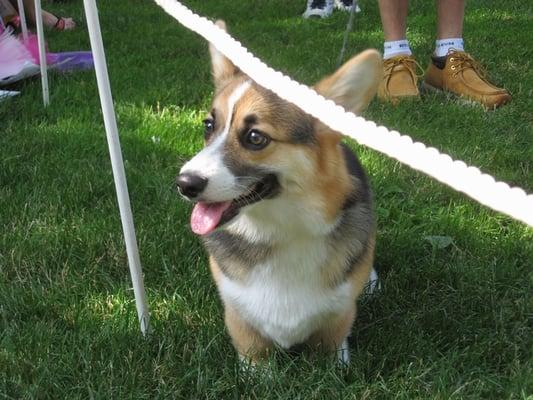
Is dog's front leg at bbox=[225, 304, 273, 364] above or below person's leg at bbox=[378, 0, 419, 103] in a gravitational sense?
above

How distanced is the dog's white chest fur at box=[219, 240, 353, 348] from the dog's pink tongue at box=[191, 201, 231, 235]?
0.25 metres

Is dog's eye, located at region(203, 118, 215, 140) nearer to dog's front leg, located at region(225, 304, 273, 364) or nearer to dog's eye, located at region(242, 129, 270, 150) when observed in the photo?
dog's eye, located at region(242, 129, 270, 150)

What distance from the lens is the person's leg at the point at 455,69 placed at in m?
3.79

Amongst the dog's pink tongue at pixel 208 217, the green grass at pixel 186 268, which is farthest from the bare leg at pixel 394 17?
the dog's pink tongue at pixel 208 217

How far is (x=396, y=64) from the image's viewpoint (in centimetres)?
386

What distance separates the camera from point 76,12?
20.4 ft

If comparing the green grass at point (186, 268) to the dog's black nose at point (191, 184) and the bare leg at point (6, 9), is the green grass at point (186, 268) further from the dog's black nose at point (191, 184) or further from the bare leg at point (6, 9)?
the bare leg at point (6, 9)

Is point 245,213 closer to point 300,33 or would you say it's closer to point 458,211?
point 458,211

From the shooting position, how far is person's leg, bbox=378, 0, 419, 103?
12.5 feet

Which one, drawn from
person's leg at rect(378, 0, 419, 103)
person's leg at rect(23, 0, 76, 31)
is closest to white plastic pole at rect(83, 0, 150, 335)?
person's leg at rect(378, 0, 419, 103)

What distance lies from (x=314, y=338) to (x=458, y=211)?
3.40 ft

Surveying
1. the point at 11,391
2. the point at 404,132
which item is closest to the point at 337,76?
the point at 11,391

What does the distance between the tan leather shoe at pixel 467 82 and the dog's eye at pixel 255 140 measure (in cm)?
240

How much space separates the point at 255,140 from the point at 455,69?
8.18 ft
